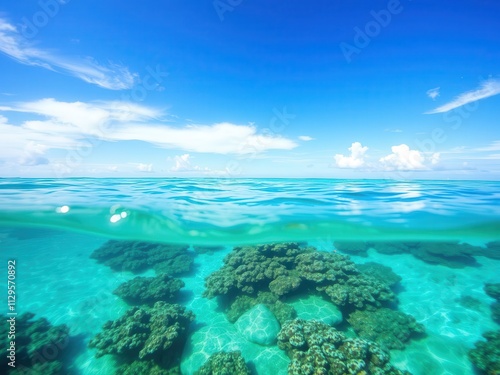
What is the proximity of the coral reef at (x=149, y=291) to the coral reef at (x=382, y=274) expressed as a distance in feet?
43.5

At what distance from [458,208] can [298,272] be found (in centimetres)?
1133

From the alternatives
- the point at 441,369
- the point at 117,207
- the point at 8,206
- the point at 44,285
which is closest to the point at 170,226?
the point at 117,207

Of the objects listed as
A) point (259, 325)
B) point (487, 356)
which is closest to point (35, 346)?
point (259, 325)

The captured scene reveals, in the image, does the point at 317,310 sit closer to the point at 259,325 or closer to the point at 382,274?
the point at 259,325

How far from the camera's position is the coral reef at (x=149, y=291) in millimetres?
12875

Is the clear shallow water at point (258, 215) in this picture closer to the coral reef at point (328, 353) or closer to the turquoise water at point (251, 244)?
the turquoise water at point (251, 244)

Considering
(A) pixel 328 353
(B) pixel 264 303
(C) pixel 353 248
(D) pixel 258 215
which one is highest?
(D) pixel 258 215

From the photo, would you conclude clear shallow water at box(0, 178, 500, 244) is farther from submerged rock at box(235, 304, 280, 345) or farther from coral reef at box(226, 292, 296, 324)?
submerged rock at box(235, 304, 280, 345)

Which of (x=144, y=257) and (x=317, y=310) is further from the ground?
(x=317, y=310)

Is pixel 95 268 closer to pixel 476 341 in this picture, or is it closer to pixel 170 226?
pixel 170 226

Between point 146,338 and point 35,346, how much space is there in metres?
5.05

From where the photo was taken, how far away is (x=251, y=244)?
1720 centimetres

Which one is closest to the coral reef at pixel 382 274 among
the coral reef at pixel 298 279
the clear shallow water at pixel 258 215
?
the coral reef at pixel 298 279

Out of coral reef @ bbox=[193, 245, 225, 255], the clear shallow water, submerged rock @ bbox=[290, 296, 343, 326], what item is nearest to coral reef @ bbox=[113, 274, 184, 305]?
the clear shallow water
